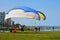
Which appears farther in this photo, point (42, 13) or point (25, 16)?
point (42, 13)

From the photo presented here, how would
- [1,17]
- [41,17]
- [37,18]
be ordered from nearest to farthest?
[37,18] → [41,17] → [1,17]

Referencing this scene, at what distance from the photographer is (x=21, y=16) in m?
36.1

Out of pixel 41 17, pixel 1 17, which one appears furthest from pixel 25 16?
pixel 1 17

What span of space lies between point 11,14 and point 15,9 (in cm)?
119

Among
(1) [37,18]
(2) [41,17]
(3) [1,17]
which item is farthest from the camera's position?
(3) [1,17]

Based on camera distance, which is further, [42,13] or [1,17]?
[1,17]

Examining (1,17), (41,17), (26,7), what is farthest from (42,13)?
(1,17)

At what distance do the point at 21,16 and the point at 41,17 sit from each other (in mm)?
3998

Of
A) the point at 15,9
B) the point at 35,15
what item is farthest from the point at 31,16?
the point at 15,9

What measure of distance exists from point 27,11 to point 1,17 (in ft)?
440

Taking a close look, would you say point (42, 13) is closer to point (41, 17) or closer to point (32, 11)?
point (41, 17)

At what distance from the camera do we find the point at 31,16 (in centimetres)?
3541

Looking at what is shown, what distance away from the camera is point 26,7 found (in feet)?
121

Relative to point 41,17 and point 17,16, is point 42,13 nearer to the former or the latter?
point 41,17
